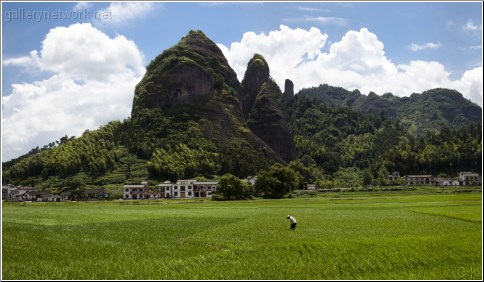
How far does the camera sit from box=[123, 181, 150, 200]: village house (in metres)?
147

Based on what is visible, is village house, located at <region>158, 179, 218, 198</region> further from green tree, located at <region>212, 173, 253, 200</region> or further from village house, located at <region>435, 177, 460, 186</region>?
village house, located at <region>435, 177, 460, 186</region>

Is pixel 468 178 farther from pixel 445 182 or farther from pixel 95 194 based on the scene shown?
pixel 95 194

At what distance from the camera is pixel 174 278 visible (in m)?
19.0

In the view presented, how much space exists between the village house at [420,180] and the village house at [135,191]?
114855mm

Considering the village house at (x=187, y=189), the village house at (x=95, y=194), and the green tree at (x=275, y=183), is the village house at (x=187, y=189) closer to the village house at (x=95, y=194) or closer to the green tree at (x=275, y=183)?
the village house at (x=95, y=194)

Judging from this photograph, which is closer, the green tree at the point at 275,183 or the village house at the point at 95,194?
the green tree at the point at 275,183

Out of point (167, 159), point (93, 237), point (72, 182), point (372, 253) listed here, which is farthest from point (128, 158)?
point (372, 253)

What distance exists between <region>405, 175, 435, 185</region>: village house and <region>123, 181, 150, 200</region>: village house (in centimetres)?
11485

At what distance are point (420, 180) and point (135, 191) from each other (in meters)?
123

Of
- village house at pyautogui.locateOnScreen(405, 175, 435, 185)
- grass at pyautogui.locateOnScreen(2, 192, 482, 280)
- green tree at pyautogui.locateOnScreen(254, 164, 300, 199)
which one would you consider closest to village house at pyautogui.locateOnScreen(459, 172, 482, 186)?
village house at pyautogui.locateOnScreen(405, 175, 435, 185)

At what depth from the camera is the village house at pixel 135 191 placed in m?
147

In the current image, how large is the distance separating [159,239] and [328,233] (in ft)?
40.9

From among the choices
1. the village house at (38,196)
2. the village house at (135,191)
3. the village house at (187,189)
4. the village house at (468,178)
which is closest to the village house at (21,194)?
the village house at (38,196)

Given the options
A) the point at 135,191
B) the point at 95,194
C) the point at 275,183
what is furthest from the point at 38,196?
the point at 275,183
